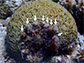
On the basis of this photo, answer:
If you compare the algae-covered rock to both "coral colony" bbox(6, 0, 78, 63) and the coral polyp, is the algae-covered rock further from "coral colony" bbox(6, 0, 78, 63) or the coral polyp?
the coral polyp

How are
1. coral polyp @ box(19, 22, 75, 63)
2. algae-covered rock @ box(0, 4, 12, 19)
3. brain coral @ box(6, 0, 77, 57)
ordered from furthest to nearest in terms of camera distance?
1. algae-covered rock @ box(0, 4, 12, 19)
2. brain coral @ box(6, 0, 77, 57)
3. coral polyp @ box(19, 22, 75, 63)

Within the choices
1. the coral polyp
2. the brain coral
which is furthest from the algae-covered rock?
the coral polyp

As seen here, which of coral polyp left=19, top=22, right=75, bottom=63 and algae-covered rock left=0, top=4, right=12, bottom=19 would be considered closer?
coral polyp left=19, top=22, right=75, bottom=63

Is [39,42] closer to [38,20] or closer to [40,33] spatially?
[40,33]

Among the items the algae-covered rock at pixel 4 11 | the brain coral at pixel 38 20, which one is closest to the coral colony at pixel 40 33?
the brain coral at pixel 38 20

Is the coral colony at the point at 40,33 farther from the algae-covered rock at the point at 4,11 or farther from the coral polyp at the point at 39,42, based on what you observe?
the algae-covered rock at the point at 4,11

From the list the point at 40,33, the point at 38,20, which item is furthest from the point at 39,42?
the point at 38,20

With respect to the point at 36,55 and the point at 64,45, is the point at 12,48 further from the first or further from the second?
the point at 64,45

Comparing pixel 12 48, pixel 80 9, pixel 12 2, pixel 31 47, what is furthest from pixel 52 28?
pixel 12 2
